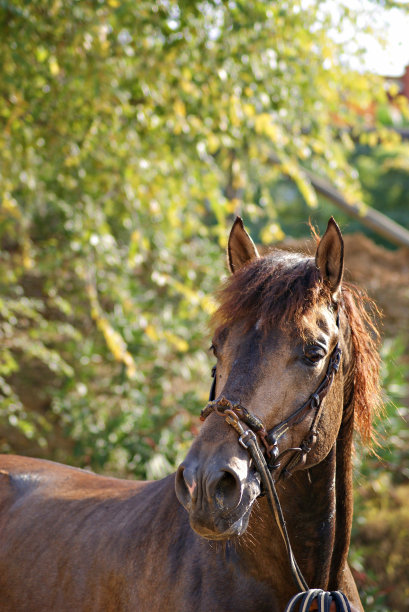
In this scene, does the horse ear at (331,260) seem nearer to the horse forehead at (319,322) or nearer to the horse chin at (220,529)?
the horse forehead at (319,322)

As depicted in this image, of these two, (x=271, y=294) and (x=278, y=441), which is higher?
(x=271, y=294)

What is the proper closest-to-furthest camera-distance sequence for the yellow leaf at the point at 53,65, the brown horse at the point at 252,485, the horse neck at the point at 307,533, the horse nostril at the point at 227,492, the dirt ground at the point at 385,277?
the horse nostril at the point at 227,492, the brown horse at the point at 252,485, the horse neck at the point at 307,533, the yellow leaf at the point at 53,65, the dirt ground at the point at 385,277

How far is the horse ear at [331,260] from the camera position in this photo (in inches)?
79.0

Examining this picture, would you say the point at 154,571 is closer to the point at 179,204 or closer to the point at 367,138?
the point at 179,204

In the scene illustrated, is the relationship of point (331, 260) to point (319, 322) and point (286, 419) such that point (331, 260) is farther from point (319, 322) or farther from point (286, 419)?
point (286, 419)

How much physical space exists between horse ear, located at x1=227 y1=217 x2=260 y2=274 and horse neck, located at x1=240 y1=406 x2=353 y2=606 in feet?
2.50

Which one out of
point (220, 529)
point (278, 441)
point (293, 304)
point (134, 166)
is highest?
point (134, 166)

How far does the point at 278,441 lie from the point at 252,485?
17cm

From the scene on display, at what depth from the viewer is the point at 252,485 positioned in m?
1.70

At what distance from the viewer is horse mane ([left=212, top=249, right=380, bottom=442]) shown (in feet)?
6.23

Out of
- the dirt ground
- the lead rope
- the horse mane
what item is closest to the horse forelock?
the horse mane

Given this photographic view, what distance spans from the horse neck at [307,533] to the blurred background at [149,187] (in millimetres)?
1212

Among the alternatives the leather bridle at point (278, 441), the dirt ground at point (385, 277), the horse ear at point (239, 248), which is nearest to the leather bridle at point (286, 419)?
the leather bridle at point (278, 441)

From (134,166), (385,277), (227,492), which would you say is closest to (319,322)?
(227,492)
